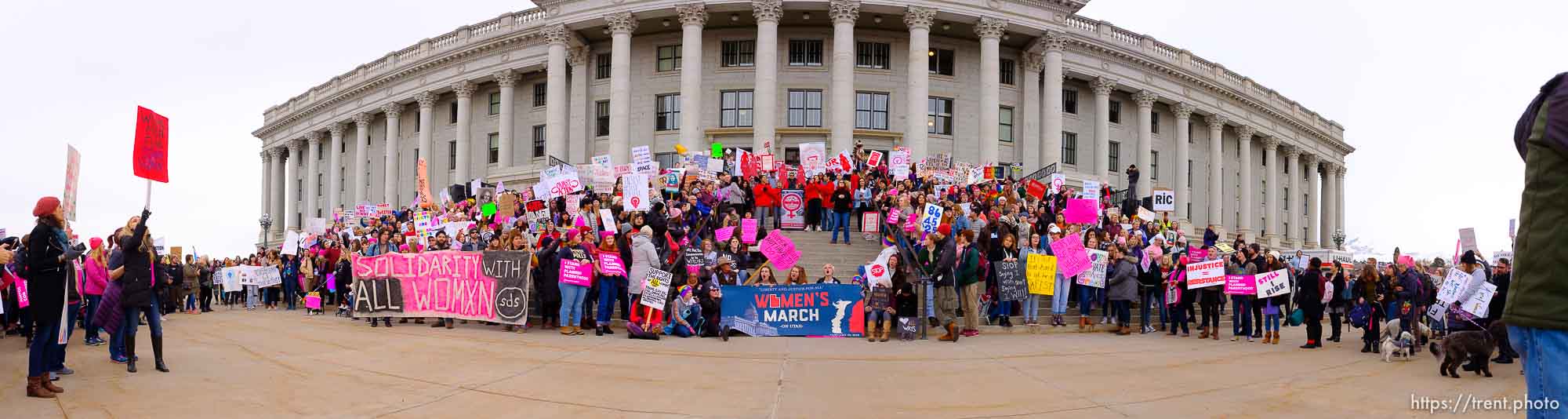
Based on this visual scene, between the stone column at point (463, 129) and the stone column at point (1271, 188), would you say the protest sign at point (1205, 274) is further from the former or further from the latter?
the stone column at point (1271, 188)

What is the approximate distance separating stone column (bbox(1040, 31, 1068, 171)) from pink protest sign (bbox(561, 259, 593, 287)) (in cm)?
3358

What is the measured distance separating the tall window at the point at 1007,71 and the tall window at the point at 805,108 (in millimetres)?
10027

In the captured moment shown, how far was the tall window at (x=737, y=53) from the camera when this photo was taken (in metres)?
45.2

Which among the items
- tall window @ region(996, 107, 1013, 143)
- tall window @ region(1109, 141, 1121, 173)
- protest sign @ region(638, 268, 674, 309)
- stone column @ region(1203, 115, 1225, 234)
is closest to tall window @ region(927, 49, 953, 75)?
tall window @ region(996, 107, 1013, 143)

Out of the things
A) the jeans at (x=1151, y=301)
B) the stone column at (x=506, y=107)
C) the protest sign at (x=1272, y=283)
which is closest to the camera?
the protest sign at (x=1272, y=283)

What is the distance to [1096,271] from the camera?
56.9 feet

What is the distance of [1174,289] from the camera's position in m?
17.3

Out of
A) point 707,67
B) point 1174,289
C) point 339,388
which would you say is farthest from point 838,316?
point 707,67

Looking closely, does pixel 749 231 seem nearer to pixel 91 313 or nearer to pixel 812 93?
pixel 91 313

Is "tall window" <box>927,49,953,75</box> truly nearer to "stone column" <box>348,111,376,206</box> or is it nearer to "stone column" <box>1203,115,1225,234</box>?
"stone column" <box>1203,115,1225,234</box>

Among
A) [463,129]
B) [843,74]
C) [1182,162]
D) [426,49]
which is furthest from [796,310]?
[426,49]

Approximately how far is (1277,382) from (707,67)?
37452mm

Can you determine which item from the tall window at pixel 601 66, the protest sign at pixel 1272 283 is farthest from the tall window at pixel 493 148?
the protest sign at pixel 1272 283

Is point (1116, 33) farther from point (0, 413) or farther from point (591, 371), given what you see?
point (0, 413)
